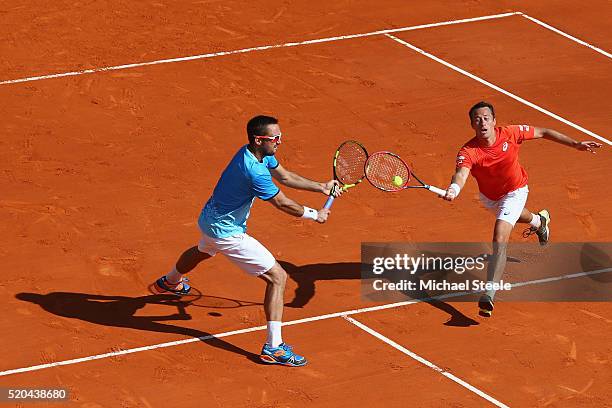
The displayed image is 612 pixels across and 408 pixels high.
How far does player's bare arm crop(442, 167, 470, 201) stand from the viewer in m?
14.4

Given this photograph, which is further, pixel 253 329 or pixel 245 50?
pixel 245 50

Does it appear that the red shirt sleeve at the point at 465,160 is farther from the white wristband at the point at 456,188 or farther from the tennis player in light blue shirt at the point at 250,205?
the tennis player in light blue shirt at the point at 250,205

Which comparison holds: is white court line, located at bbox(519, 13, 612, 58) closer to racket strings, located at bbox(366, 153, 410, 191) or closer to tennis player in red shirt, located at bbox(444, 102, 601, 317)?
tennis player in red shirt, located at bbox(444, 102, 601, 317)

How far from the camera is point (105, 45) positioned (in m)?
22.8

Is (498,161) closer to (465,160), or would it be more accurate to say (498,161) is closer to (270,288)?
(465,160)

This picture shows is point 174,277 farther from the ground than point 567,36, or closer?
closer

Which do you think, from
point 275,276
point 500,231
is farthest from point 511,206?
point 275,276

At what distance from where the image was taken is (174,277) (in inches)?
591

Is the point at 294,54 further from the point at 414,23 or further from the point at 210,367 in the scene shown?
the point at 210,367

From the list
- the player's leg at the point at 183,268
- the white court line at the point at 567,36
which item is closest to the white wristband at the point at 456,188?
the player's leg at the point at 183,268

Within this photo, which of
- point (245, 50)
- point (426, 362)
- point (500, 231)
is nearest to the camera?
point (426, 362)

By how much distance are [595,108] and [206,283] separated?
7.94m

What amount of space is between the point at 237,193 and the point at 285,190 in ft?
13.9

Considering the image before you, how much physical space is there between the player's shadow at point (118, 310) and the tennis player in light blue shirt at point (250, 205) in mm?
657
